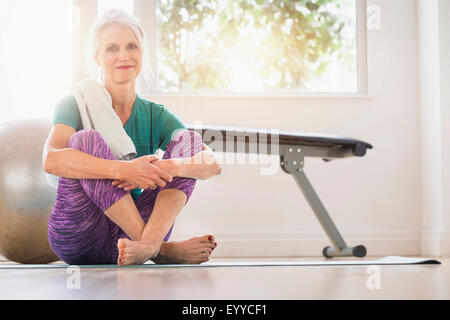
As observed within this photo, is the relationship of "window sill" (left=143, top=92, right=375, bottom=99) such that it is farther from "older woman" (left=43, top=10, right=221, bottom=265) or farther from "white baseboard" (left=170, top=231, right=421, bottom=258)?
"older woman" (left=43, top=10, right=221, bottom=265)

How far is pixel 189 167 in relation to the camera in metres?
1.46

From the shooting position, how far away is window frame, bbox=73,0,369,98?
3.21m

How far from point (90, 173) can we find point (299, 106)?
6.92 ft

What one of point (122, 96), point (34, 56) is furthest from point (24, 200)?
point (34, 56)

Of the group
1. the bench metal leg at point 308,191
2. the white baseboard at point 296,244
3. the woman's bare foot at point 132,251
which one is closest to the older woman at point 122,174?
the woman's bare foot at point 132,251

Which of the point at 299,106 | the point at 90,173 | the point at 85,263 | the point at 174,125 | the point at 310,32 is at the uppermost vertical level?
the point at 310,32

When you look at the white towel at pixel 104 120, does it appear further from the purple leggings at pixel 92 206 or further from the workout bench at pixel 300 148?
the workout bench at pixel 300 148

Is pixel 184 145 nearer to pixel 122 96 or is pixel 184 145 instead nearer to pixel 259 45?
pixel 122 96

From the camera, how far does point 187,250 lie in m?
1.60

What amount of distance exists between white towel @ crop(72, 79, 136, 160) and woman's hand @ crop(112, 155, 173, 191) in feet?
0.43

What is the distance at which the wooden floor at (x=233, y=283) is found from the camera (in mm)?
911

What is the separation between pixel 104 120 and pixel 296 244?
74.7 inches
